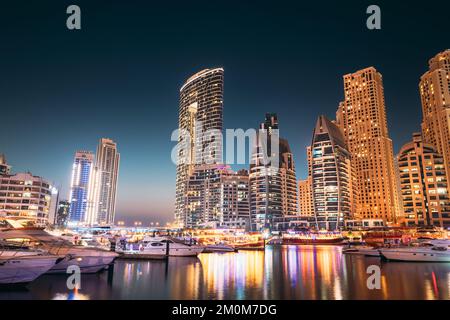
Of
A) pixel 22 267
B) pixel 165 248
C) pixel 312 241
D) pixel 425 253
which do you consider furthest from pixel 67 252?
pixel 312 241

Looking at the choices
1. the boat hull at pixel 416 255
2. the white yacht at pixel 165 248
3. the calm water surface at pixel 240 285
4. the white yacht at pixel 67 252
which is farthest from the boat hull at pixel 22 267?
the boat hull at pixel 416 255

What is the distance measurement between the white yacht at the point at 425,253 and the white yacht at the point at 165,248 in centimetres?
3547

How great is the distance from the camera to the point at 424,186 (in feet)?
529

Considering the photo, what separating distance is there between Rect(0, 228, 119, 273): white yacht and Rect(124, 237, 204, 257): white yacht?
2133 centimetres

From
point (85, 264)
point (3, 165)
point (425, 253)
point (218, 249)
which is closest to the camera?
point (85, 264)

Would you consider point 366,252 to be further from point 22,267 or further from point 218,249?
point 22,267

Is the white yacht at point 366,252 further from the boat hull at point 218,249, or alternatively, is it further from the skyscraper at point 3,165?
the skyscraper at point 3,165

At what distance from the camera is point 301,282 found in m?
34.6

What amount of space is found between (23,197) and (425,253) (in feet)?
403

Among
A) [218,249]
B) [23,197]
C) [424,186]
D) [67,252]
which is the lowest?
A: [218,249]

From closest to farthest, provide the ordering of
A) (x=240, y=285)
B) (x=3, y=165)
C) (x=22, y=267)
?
Result: (x=22, y=267)
(x=240, y=285)
(x=3, y=165)

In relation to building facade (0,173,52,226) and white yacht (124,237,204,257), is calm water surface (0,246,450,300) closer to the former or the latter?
white yacht (124,237,204,257)

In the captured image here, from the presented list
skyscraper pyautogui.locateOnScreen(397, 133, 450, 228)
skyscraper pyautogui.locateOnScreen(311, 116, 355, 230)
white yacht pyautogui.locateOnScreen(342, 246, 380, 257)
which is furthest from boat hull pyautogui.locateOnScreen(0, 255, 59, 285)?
skyscraper pyautogui.locateOnScreen(311, 116, 355, 230)

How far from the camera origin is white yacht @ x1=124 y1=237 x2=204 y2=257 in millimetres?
59062
